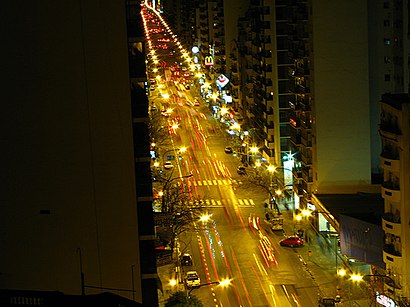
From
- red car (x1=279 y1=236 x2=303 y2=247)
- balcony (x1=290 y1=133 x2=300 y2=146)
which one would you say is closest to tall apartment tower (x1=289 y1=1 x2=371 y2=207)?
balcony (x1=290 y1=133 x2=300 y2=146)

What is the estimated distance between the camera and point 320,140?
66188 mm

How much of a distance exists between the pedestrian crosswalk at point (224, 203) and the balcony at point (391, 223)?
1025 inches

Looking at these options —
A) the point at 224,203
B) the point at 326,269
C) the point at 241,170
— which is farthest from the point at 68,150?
the point at 241,170

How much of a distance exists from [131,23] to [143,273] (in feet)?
24.0

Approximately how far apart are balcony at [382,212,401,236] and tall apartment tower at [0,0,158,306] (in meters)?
18.8

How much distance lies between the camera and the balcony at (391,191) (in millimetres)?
45406

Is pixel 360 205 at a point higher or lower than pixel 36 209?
lower

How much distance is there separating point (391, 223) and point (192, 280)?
11.2m

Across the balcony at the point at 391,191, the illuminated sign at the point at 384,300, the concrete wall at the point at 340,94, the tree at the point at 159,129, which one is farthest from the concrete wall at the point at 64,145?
the tree at the point at 159,129

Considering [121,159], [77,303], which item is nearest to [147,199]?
[121,159]

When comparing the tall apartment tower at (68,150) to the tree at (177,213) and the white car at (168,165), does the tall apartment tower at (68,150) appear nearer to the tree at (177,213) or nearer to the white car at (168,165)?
the tree at (177,213)

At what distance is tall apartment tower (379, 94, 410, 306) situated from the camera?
44.9m

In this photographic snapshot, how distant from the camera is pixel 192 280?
51.8m

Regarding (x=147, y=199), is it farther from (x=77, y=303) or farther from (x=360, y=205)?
(x=360, y=205)
